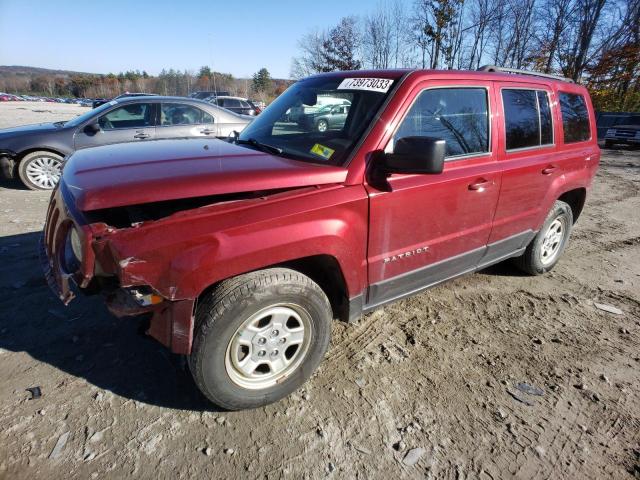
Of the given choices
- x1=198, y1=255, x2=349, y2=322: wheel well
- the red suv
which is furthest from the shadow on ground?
x1=198, y1=255, x2=349, y2=322: wheel well

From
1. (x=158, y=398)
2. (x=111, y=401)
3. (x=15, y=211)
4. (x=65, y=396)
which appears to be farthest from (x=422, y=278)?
(x=15, y=211)

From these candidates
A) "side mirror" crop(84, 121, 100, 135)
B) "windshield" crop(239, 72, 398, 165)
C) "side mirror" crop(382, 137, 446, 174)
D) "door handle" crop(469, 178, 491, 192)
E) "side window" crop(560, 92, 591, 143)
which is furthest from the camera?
"side mirror" crop(84, 121, 100, 135)

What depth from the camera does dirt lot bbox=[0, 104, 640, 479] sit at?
6.45 feet

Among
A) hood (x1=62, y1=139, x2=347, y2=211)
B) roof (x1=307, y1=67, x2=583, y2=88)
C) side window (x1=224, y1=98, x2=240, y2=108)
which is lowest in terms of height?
hood (x1=62, y1=139, x2=347, y2=211)

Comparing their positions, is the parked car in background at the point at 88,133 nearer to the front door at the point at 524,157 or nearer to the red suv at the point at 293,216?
the red suv at the point at 293,216

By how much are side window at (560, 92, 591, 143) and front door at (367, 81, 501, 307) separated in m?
1.24

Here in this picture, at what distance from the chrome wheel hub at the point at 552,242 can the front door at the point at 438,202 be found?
137cm

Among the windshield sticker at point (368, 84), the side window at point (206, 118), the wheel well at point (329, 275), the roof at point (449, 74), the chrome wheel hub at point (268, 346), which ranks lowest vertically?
the chrome wheel hub at point (268, 346)

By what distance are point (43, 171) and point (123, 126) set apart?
1609 mm

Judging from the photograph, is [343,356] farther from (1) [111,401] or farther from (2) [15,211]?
(2) [15,211]

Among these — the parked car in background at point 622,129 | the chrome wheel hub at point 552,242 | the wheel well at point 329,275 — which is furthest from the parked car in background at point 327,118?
the parked car in background at point 622,129

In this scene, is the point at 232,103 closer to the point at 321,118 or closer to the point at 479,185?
the point at 321,118

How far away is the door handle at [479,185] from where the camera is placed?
2757 mm

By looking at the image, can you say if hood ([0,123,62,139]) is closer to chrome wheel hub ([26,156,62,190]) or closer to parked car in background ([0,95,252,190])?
parked car in background ([0,95,252,190])
